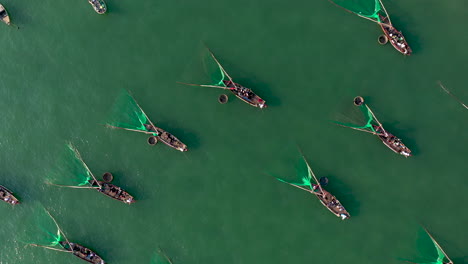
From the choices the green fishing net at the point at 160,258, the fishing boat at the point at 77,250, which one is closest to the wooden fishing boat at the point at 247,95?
the green fishing net at the point at 160,258

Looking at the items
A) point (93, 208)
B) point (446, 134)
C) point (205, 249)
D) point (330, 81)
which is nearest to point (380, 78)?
point (330, 81)

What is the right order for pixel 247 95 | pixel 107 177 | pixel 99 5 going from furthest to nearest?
pixel 99 5
pixel 107 177
pixel 247 95

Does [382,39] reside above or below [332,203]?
above

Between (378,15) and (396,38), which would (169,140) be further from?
(396,38)

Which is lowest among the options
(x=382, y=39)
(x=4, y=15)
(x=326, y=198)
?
(x=326, y=198)

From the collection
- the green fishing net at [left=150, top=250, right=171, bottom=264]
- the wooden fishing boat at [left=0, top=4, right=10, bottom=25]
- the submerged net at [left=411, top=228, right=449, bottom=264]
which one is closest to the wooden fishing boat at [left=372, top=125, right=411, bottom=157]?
the submerged net at [left=411, top=228, right=449, bottom=264]

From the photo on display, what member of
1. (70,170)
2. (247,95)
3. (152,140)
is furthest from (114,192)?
(247,95)

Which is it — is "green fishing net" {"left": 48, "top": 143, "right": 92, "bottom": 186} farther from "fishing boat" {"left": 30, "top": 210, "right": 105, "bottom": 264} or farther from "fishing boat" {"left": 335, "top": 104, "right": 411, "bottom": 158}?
"fishing boat" {"left": 335, "top": 104, "right": 411, "bottom": 158}
